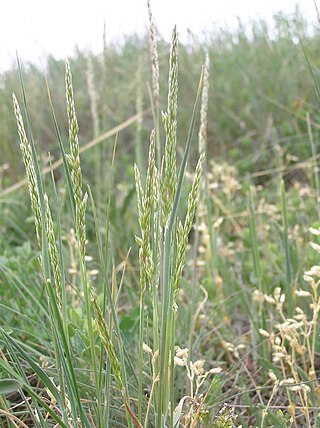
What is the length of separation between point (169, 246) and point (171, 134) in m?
0.16

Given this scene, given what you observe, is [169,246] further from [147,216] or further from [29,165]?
[29,165]

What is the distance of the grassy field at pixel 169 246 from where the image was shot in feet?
3.01

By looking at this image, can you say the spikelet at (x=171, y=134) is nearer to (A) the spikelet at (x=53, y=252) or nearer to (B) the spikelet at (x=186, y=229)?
(B) the spikelet at (x=186, y=229)

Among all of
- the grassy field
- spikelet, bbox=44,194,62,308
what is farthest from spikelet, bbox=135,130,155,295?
spikelet, bbox=44,194,62,308

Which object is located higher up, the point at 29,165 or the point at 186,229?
the point at 29,165

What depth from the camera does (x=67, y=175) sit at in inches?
37.4

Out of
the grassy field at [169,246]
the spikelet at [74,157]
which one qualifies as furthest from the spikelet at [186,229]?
the spikelet at [74,157]

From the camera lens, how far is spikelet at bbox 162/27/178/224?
853mm

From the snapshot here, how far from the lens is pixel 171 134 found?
864 millimetres

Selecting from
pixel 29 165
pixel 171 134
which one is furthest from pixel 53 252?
pixel 171 134

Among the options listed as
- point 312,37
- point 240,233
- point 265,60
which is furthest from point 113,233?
point 312,37

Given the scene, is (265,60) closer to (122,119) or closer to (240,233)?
(122,119)

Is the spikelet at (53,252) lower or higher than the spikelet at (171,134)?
lower

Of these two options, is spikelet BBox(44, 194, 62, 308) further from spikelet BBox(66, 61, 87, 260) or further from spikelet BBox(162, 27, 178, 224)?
spikelet BBox(162, 27, 178, 224)
